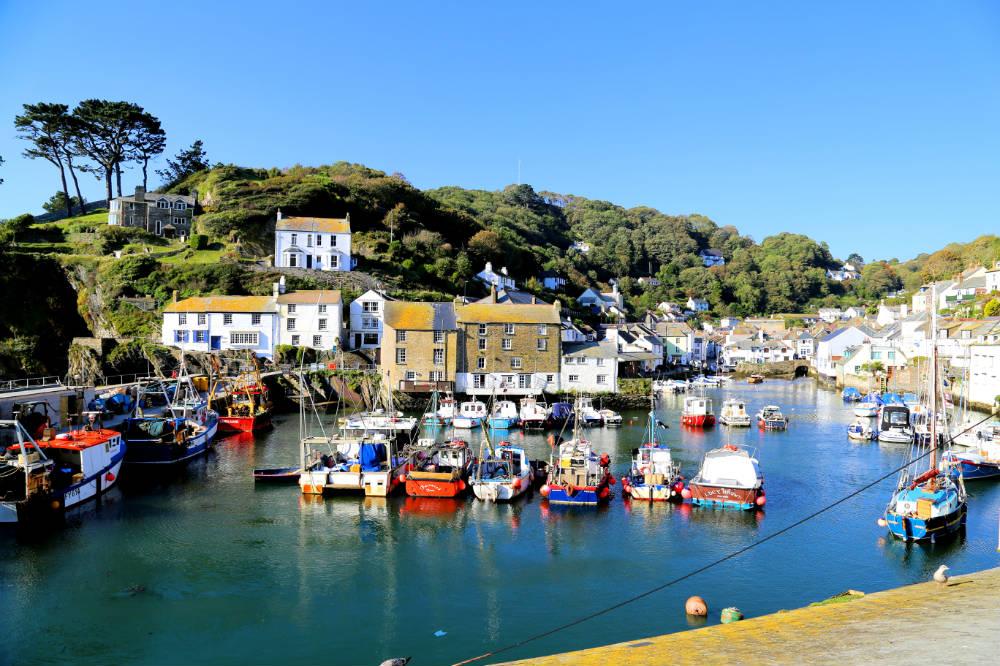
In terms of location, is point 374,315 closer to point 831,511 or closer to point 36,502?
point 36,502

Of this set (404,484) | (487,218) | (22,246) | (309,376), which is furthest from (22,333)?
(487,218)

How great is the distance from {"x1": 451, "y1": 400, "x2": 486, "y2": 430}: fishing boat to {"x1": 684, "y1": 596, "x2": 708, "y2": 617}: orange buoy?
26.8 metres

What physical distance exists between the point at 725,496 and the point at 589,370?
28383 millimetres

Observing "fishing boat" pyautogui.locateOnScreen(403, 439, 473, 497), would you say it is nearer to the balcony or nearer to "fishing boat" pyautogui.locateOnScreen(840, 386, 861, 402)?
the balcony

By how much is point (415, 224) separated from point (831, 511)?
73.8 meters

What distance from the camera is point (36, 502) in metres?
24.1

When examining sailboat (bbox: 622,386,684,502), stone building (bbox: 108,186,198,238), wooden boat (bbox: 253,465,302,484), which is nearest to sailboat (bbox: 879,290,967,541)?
sailboat (bbox: 622,386,684,502)

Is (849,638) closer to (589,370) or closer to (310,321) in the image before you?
(589,370)

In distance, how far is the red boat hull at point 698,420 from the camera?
47906 millimetres

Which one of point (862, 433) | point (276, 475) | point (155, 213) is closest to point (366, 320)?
point (276, 475)

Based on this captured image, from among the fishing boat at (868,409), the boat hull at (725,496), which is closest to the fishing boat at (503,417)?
the boat hull at (725,496)

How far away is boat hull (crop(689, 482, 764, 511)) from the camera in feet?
85.4

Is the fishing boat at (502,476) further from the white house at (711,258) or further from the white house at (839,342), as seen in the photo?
the white house at (711,258)

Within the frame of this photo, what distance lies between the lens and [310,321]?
58281mm
